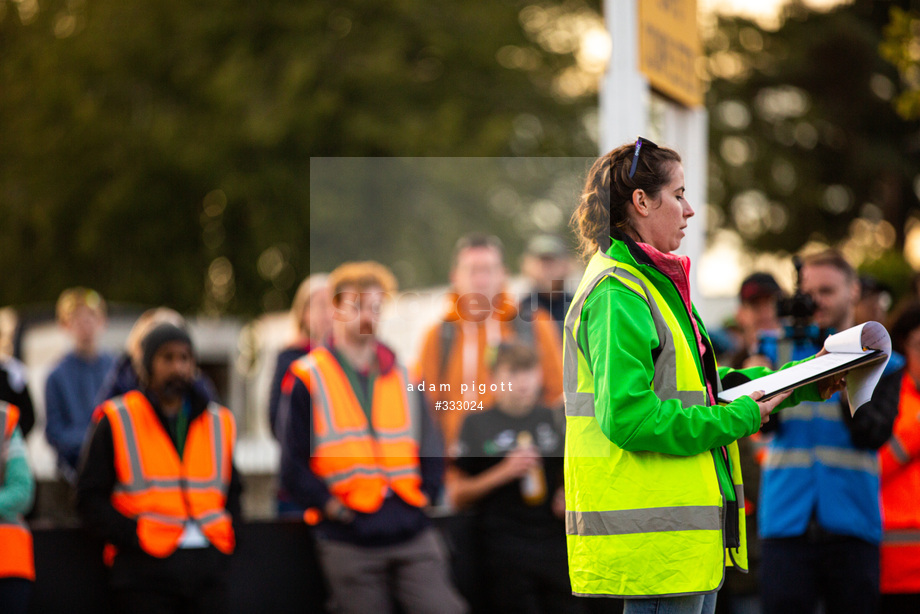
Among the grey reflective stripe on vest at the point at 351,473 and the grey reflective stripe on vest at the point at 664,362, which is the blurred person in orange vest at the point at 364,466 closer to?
the grey reflective stripe on vest at the point at 351,473

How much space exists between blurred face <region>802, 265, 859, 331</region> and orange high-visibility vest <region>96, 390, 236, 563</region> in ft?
9.77

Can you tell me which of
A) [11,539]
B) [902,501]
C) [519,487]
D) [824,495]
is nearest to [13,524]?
[11,539]

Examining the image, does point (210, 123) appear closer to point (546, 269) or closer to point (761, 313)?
point (546, 269)

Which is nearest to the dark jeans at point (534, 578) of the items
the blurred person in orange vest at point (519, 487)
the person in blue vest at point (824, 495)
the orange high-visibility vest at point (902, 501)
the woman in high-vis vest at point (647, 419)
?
the blurred person in orange vest at point (519, 487)

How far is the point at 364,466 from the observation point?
18.0 ft

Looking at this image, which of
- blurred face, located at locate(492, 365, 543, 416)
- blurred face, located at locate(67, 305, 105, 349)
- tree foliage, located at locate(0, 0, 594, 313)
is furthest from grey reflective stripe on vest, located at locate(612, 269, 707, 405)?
tree foliage, located at locate(0, 0, 594, 313)

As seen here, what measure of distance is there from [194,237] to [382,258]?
9.47 metres

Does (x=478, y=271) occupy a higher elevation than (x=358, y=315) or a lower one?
higher

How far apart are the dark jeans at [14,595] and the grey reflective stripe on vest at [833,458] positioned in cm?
343

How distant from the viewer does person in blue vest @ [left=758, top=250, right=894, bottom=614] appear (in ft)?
14.9

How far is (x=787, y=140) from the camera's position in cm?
2216

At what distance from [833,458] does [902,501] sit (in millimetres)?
614

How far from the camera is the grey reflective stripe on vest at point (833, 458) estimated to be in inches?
182

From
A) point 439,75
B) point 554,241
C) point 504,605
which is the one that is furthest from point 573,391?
point 439,75
